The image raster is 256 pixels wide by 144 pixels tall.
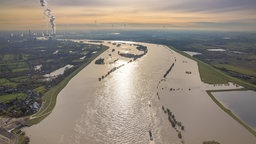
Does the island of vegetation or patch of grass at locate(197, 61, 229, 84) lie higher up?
patch of grass at locate(197, 61, 229, 84)

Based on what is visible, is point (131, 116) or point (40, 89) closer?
point (131, 116)

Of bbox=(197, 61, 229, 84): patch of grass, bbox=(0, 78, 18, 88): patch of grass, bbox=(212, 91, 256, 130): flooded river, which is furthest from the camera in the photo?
bbox=(197, 61, 229, 84): patch of grass

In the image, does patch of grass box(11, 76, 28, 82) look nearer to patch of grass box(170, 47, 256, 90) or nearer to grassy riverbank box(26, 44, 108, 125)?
grassy riverbank box(26, 44, 108, 125)

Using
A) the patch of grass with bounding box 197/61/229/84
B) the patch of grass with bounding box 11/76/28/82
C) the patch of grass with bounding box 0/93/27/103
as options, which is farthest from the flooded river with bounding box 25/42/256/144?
the patch of grass with bounding box 11/76/28/82

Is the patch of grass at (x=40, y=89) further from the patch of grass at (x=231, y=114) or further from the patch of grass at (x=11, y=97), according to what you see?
the patch of grass at (x=231, y=114)

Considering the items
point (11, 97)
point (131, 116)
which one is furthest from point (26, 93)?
point (131, 116)

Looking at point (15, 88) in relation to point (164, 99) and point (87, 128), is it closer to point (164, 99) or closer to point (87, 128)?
point (87, 128)

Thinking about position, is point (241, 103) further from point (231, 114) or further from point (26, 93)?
point (26, 93)

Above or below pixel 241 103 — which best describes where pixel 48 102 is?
below

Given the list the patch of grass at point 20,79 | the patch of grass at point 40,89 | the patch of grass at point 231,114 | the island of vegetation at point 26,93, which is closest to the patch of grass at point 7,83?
the island of vegetation at point 26,93

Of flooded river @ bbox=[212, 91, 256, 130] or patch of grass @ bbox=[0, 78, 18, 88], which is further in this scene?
patch of grass @ bbox=[0, 78, 18, 88]
